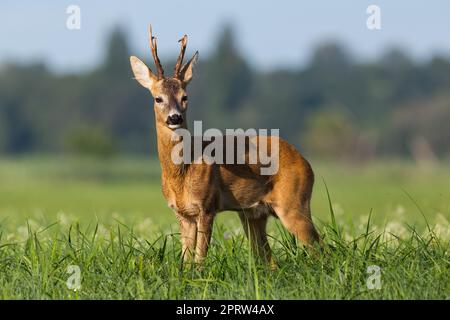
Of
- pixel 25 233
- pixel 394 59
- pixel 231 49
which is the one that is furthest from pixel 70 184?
pixel 394 59

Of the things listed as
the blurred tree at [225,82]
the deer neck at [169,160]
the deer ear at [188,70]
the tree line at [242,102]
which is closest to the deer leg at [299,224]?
the deer neck at [169,160]

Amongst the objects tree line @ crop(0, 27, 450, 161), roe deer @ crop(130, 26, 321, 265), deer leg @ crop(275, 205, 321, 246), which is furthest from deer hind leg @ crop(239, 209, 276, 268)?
tree line @ crop(0, 27, 450, 161)

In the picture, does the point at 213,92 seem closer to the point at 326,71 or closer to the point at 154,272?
the point at 326,71

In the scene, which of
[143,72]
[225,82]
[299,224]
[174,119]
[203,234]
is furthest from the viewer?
[225,82]

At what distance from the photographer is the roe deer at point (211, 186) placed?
786 centimetres

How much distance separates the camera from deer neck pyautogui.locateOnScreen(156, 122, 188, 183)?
8078mm

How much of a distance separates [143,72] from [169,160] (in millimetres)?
815

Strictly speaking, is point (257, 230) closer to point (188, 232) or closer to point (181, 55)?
point (188, 232)

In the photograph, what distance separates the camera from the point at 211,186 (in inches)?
320

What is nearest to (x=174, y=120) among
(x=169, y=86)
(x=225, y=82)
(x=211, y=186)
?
(x=169, y=86)

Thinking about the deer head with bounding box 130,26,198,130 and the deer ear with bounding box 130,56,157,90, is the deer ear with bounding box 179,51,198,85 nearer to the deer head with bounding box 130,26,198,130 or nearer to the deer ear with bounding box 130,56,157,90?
the deer head with bounding box 130,26,198,130

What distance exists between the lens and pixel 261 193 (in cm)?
839

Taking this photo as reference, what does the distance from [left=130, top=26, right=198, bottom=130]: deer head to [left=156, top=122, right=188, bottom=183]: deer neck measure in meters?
0.15
